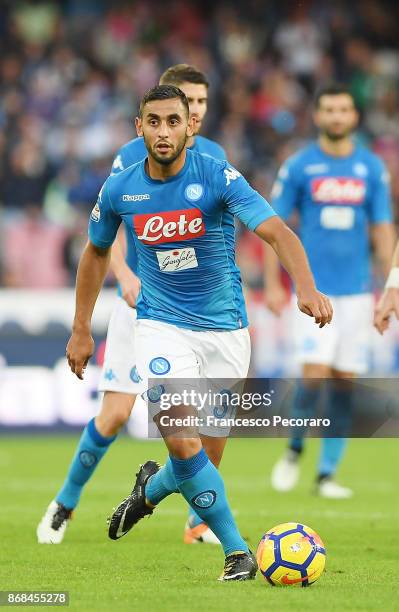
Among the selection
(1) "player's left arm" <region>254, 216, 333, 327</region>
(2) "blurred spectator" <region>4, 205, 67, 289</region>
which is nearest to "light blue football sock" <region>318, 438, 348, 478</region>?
(1) "player's left arm" <region>254, 216, 333, 327</region>

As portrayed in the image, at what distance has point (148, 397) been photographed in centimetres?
636

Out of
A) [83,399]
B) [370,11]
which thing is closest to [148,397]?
[83,399]

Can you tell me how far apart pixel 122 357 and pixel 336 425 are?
3.01 m

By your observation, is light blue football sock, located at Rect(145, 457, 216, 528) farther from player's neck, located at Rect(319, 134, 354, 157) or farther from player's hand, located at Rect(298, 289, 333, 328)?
player's neck, located at Rect(319, 134, 354, 157)

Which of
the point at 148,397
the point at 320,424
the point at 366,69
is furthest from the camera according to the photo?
the point at 366,69

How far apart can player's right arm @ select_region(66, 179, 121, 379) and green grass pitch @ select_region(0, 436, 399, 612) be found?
1.06m

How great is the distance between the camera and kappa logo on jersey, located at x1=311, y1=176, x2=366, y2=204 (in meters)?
10.3

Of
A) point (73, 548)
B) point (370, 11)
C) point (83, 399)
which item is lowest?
point (83, 399)

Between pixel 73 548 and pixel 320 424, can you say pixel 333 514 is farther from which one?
pixel 73 548

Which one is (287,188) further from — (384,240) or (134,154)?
A: (134,154)

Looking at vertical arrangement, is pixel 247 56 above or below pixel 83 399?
above

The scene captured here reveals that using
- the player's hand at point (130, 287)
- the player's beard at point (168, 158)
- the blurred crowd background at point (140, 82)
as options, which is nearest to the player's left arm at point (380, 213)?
the player's hand at point (130, 287)

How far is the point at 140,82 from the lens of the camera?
19.2 metres

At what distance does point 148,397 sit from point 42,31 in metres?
14.4
